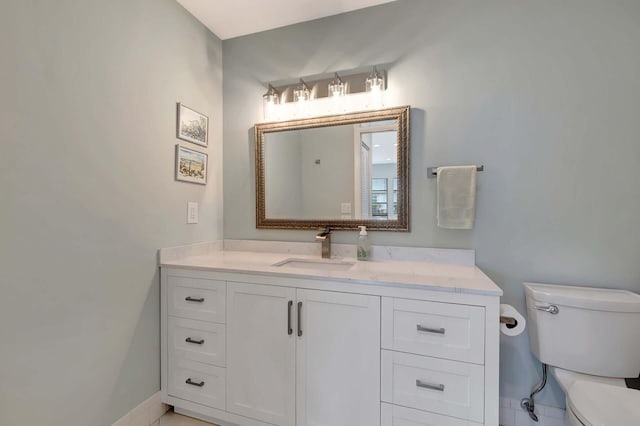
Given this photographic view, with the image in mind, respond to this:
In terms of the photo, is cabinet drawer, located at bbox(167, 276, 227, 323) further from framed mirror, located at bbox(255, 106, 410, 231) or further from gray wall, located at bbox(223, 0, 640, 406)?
gray wall, located at bbox(223, 0, 640, 406)

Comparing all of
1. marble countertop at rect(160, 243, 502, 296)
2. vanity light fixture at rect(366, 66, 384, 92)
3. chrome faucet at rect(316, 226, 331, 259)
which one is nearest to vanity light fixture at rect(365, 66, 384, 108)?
vanity light fixture at rect(366, 66, 384, 92)

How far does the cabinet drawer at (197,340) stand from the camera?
1.49m

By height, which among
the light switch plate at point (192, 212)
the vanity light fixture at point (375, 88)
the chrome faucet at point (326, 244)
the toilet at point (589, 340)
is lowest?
the toilet at point (589, 340)

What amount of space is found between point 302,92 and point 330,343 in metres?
1.56

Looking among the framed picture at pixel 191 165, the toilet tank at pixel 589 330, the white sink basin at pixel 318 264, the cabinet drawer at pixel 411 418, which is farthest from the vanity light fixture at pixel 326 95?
the cabinet drawer at pixel 411 418

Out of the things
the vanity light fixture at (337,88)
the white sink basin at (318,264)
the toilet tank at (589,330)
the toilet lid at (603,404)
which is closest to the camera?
the toilet lid at (603,404)

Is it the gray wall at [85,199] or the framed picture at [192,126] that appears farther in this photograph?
the framed picture at [192,126]

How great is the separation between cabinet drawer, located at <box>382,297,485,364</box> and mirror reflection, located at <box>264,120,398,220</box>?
68 centimetres

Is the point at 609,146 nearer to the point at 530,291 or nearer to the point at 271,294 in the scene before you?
the point at 530,291

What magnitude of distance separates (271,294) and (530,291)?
1.28m

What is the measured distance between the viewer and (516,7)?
5.01 feet

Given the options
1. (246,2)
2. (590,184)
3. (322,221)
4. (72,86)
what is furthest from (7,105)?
(590,184)

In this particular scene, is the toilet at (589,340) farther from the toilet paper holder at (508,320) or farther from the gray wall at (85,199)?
the gray wall at (85,199)

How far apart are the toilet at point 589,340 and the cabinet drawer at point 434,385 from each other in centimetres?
37
